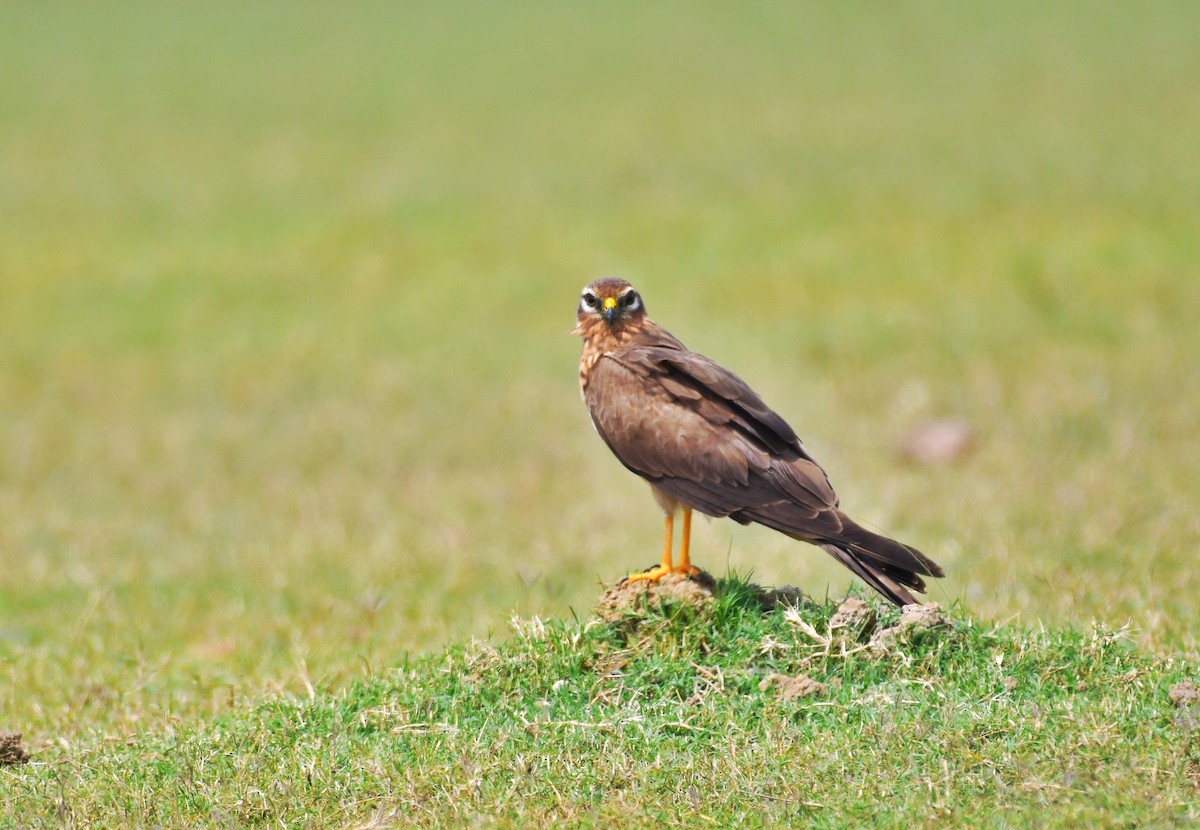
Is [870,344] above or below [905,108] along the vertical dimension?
below

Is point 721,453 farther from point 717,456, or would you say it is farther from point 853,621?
point 853,621

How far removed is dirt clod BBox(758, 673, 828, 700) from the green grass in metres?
0.03

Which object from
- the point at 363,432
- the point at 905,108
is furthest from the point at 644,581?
the point at 905,108

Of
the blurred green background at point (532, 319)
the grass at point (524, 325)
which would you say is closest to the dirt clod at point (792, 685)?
the grass at point (524, 325)

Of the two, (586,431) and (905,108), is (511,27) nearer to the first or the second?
(905,108)

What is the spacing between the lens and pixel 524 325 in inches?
677

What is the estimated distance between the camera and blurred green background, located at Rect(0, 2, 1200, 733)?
29.3ft

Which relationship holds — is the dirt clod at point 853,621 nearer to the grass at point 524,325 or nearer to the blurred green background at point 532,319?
the grass at point 524,325

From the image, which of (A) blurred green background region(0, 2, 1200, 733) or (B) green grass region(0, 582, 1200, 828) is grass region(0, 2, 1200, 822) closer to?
(A) blurred green background region(0, 2, 1200, 733)

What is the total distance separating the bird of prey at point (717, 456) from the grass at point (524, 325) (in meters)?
0.80

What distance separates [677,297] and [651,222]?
Answer: 4.01m

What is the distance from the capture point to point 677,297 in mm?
17266

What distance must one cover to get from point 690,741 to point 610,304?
2.20 metres

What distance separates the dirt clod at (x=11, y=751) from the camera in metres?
5.78
